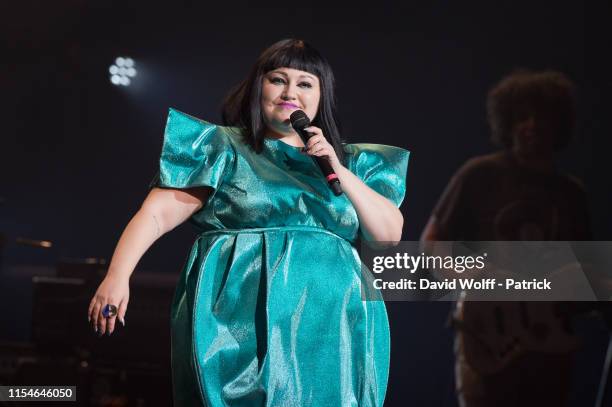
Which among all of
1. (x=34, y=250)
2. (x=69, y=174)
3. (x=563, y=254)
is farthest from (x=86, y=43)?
(x=563, y=254)

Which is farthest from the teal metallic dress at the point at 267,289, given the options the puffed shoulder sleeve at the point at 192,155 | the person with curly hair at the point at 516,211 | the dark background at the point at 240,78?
the dark background at the point at 240,78

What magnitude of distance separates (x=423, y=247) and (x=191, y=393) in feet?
4.14

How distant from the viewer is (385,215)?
132cm

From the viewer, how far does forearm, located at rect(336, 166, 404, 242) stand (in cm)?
127

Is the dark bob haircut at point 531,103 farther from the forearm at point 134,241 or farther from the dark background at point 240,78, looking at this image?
the forearm at point 134,241

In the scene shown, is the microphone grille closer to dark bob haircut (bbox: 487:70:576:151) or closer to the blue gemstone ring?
the blue gemstone ring

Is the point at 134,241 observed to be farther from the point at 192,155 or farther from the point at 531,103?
the point at 531,103

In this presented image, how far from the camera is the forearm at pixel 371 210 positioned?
1.27 meters

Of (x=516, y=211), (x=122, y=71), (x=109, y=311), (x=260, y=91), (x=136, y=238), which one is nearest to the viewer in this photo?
(x=109, y=311)

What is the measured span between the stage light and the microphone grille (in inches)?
74.1

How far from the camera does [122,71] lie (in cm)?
308

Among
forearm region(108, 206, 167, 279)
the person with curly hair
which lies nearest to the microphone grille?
forearm region(108, 206, 167, 279)

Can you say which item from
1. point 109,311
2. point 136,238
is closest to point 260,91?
point 136,238

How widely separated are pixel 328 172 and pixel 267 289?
0.79ft
